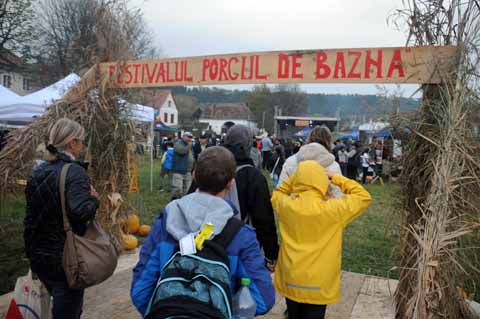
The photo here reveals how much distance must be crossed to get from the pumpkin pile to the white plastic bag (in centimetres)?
244

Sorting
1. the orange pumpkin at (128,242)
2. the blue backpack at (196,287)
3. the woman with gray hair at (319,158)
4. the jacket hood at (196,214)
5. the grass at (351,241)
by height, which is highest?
the woman with gray hair at (319,158)

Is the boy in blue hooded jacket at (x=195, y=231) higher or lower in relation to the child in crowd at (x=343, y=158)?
higher

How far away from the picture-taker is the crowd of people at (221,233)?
1564 millimetres

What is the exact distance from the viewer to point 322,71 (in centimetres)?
342

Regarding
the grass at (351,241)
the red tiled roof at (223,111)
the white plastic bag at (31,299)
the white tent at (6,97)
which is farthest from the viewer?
the red tiled roof at (223,111)

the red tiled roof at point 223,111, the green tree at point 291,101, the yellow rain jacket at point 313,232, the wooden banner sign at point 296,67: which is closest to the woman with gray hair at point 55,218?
the yellow rain jacket at point 313,232

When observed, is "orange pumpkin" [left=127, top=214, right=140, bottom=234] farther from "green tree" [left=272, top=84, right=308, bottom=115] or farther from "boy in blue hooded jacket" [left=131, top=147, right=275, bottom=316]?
"green tree" [left=272, top=84, right=308, bottom=115]

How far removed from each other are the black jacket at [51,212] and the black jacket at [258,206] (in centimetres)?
80

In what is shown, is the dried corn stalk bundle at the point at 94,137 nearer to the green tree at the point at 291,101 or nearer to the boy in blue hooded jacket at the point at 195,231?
the boy in blue hooded jacket at the point at 195,231

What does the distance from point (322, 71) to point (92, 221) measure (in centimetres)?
217

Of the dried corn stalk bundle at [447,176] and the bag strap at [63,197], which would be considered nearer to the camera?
the bag strap at [63,197]

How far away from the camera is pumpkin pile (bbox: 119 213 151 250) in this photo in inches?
217

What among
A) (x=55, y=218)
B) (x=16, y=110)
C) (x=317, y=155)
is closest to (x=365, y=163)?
(x=16, y=110)

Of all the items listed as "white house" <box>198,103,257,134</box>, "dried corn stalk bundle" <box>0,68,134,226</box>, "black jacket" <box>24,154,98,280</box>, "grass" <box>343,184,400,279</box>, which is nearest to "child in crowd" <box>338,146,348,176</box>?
"grass" <box>343,184,400,279</box>
